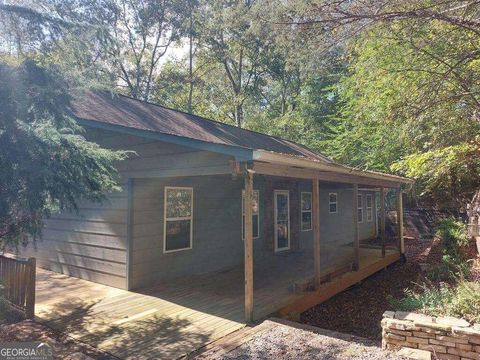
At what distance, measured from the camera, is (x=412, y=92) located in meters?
7.55

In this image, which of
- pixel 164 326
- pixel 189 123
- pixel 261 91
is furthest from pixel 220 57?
pixel 164 326

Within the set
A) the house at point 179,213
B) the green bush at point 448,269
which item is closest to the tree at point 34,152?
the house at point 179,213

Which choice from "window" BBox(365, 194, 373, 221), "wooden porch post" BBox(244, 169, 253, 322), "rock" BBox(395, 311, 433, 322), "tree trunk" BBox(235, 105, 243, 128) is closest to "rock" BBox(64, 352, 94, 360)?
"wooden porch post" BBox(244, 169, 253, 322)

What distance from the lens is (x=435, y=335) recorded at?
3729 mm

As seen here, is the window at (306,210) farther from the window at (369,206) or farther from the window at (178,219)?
the window at (369,206)

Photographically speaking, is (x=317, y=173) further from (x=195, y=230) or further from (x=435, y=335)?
(x=435, y=335)

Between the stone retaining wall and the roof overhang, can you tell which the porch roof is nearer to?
the roof overhang

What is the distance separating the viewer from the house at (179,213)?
17.9 feet

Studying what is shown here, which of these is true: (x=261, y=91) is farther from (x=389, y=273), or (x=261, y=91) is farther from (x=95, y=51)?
(x=95, y=51)

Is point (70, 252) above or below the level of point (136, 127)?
below

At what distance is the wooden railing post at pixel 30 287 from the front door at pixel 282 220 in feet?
22.2

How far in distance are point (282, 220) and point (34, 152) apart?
801cm

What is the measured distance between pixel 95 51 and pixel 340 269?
6150 mm

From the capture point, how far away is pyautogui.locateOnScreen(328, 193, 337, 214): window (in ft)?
44.7
